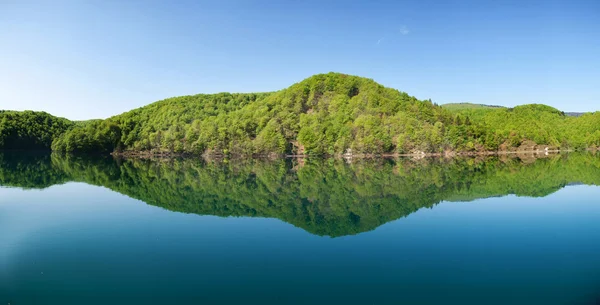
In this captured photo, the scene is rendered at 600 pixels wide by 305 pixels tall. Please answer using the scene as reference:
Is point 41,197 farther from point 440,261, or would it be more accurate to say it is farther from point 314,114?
point 314,114

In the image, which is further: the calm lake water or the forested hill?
the forested hill

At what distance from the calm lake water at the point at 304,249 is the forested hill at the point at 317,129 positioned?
8881cm

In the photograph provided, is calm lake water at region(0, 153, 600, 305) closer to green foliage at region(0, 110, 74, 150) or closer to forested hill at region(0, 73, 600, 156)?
forested hill at region(0, 73, 600, 156)

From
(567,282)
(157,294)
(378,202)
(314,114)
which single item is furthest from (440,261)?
(314,114)

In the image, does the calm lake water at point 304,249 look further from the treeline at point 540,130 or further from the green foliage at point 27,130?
the green foliage at point 27,130

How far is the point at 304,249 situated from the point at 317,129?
366 feet

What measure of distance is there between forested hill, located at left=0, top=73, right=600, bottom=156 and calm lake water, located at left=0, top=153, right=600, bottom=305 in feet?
291

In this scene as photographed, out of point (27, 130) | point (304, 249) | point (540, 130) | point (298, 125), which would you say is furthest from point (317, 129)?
point (27, 130)

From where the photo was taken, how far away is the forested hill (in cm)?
12281

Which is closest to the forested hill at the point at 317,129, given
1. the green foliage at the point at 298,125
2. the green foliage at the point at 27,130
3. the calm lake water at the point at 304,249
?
the green foliage at the point at 298,125

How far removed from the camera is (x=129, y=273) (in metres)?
15.2

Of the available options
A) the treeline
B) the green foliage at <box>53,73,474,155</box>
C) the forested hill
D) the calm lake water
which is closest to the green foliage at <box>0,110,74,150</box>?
the forested hill

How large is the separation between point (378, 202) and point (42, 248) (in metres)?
22.2

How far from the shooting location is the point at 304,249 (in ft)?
59.8
